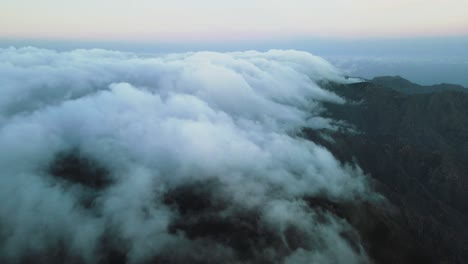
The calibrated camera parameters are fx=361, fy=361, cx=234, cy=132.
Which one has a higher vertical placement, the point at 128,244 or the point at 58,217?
the point at 58,217

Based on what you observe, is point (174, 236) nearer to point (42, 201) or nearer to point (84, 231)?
point (84, 231)

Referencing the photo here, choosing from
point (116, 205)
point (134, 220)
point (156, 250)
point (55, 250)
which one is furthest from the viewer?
point (116, 205)

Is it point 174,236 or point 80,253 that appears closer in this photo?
point 80,253

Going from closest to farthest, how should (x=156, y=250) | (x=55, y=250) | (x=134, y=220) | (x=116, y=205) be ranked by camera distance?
(x=55, y=250), (x=156, y=250), (x=134, y=220), (x=116, y=205)

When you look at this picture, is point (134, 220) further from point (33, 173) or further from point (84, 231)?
point (33, 173)

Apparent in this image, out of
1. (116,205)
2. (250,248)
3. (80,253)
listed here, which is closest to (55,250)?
(80,253)

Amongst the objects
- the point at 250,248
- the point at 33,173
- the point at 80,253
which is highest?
the point at 33,173

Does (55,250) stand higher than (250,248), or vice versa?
(55,250)

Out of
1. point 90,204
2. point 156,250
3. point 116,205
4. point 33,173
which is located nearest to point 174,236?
Result: point 156,250

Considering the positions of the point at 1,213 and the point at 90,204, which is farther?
the point at 90,204
